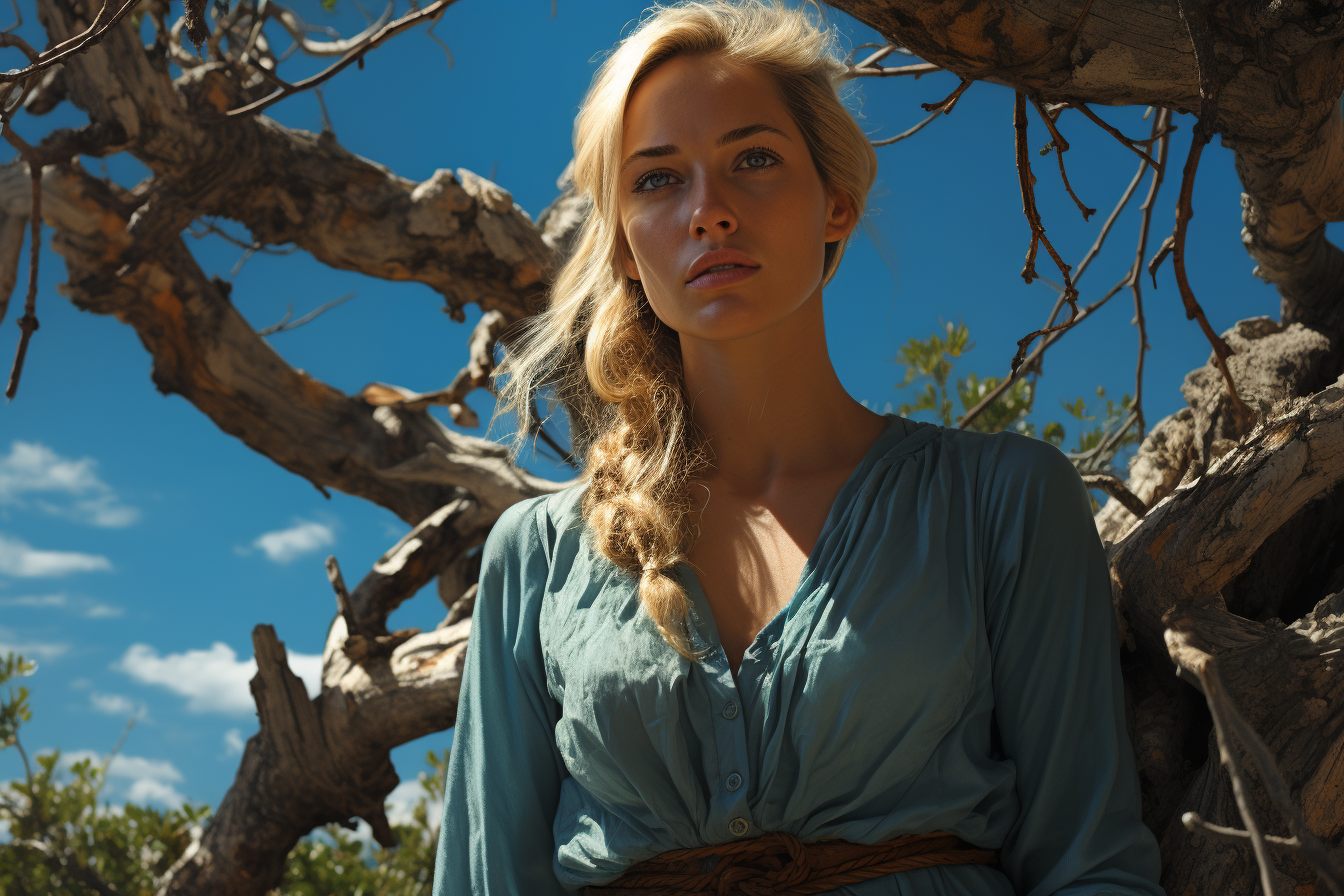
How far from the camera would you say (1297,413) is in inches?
55.2

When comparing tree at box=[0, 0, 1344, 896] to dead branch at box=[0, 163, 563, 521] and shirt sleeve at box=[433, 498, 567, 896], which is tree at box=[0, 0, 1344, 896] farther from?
shirt sleeve at box=[433, 498, 567, 896]

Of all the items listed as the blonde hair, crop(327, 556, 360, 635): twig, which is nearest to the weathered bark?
crop(327, 556, 360, 635): twig

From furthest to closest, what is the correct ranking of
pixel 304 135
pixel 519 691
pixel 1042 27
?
pixel 304 135, pixel 519 691, pixel 1042 27

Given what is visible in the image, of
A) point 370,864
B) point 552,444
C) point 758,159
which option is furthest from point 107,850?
point 758,159

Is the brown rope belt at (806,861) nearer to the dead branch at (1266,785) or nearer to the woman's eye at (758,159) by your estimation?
the dead branch at (1266,785)

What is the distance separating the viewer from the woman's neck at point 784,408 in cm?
152

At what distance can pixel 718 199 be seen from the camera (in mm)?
1394

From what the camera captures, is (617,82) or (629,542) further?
(617,82)

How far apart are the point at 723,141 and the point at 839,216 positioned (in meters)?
0.26

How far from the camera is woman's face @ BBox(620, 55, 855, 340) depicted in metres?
1.38

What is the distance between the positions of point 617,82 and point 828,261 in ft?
1.44

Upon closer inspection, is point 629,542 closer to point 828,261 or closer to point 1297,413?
point 828,261

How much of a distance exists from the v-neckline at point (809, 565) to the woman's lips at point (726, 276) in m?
0.30

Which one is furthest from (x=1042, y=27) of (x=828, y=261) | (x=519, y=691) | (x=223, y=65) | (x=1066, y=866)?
(x=223, y=65)
